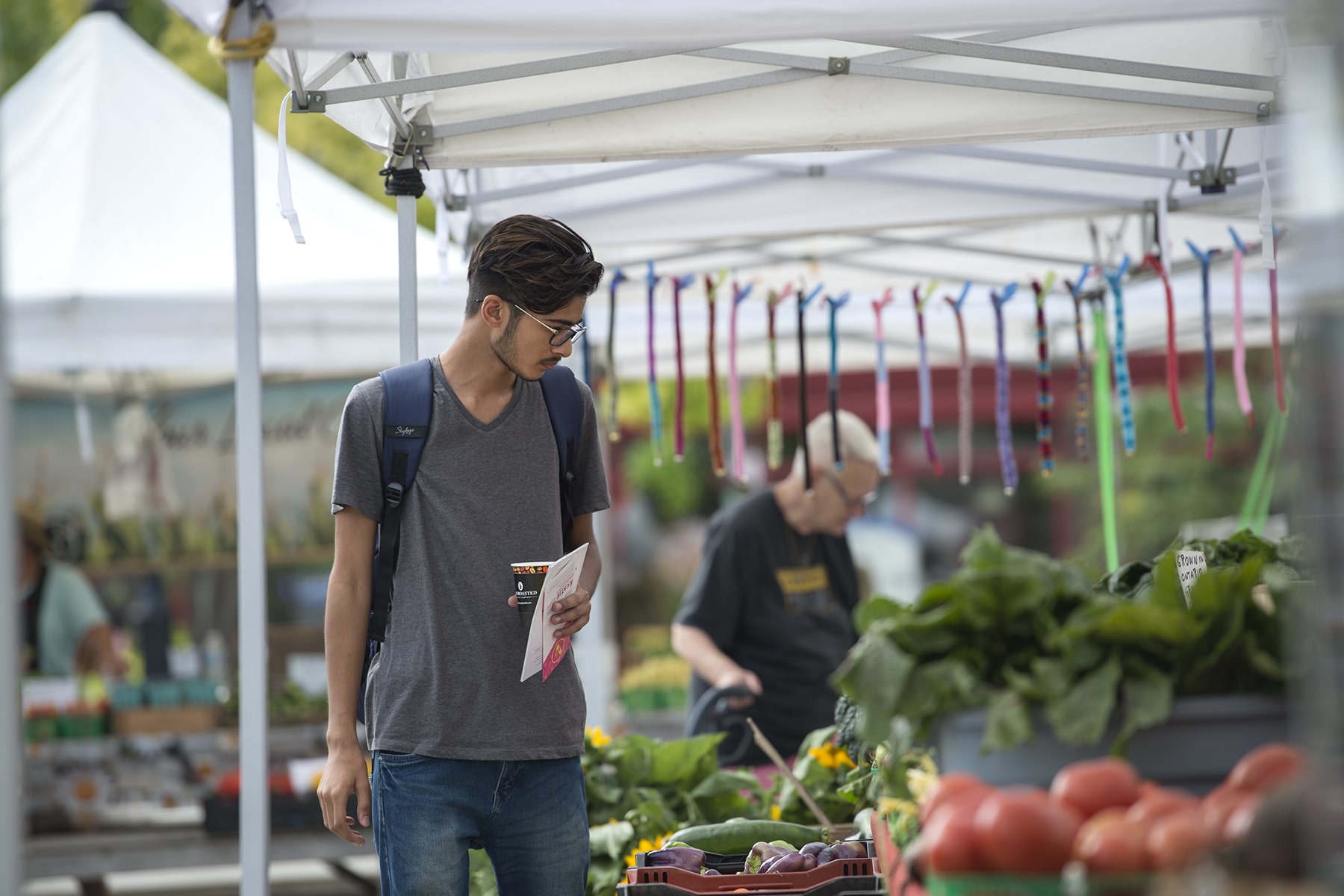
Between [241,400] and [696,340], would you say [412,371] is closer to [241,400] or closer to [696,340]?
[241,400]

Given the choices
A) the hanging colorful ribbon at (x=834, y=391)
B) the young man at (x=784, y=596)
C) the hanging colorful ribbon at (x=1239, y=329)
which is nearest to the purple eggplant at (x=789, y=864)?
the young man at (x=784, y=596)

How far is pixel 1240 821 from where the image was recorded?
47.5 inches

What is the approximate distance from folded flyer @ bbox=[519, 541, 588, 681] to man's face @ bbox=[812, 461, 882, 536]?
2.12m

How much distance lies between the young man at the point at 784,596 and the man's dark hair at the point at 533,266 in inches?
70.8

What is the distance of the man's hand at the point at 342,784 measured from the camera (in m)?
2.04

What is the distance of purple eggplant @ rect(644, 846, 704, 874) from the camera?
2176mm

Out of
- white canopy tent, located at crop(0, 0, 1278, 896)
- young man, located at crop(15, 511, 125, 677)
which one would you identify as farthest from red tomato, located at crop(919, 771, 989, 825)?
young man, located at crop(15, 511, 125, 677)

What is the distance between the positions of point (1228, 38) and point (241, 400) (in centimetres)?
210

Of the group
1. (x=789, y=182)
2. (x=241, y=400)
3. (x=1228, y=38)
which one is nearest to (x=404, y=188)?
(x=241, y=400)

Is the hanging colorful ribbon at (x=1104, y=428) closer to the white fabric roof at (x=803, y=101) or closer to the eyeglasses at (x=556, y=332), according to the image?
the white fabric roof at (x=803, y=101)

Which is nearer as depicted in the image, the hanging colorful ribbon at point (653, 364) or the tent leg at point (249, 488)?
the tent leg at point (249, 488)

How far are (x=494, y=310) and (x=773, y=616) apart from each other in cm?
212

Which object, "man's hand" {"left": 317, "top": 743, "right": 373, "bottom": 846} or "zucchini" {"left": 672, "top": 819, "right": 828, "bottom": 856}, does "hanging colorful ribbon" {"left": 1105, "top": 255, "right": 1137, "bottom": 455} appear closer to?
"zucchini" {"left": 672, "top": 819, "right": 828, "bottom": 856}

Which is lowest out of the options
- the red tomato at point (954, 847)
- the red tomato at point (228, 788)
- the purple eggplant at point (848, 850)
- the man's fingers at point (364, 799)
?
the red tomato at point (228, 788)
